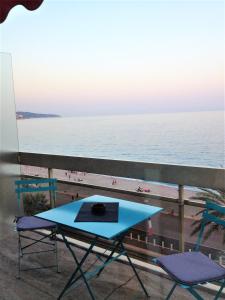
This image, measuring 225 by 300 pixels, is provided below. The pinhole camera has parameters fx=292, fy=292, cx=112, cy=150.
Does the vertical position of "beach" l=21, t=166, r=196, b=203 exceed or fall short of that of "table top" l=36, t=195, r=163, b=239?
it exceeds it

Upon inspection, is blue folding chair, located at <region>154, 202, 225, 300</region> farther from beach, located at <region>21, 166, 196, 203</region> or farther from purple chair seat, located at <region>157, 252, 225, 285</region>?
beach, located at <region>21, 166, 196, 203</region>

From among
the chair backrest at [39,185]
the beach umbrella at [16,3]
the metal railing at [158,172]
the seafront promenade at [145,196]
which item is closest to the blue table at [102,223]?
the seafront promenade at [145,196]

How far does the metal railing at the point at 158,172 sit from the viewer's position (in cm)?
252

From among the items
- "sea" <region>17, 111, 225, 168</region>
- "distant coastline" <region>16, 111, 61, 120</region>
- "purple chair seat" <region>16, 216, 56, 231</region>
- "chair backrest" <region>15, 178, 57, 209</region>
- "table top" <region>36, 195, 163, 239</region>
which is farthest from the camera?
"distant coastline" <region>16, 111, 61, 120</region>

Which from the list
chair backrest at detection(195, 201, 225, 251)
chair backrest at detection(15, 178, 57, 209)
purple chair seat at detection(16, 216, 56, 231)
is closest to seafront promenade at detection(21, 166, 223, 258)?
chair backrest at detection(15, 178, 57, 209)

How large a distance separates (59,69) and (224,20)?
12.3 ft

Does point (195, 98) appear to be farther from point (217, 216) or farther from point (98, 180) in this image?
point (217, 216)

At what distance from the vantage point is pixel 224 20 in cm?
281


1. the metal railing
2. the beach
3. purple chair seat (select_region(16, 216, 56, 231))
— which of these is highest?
the metal railing

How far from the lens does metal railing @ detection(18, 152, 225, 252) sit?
2516mm

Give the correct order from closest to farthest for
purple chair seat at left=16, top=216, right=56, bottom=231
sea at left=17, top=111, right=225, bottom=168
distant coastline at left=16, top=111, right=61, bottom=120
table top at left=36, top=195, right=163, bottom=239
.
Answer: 1. table top at left=36, top=195, right=163, bottom=239
2. purple chair seat at left=16, top=216, right=56, bottom=231
3. sea at left=17, top=111, right=225, bottom=168
4. distant coastline at left=16, top=111, right=61, bottom=120

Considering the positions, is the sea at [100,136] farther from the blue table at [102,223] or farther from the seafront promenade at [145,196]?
the blue table at [102,223]

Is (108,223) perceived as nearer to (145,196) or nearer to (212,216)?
(212,216)

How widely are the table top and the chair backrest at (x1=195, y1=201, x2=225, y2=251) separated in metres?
0.35
